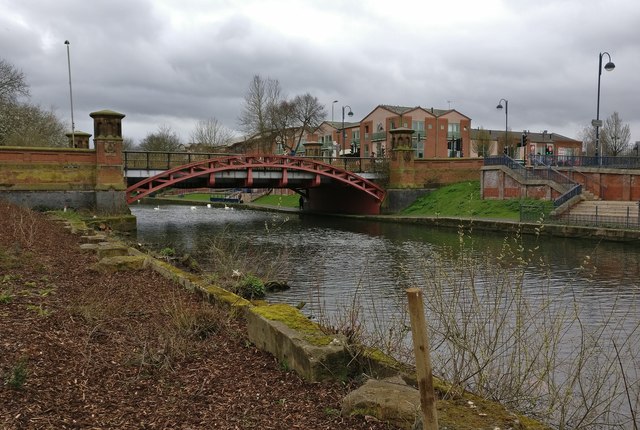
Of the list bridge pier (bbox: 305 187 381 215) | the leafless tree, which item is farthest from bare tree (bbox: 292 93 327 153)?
bridge pier (bbox: 305 187 381 215)

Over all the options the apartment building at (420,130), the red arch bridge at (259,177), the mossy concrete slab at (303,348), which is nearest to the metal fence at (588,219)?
the red arch bridge at (259,177)

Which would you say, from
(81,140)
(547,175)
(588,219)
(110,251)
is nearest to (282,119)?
(81,140)

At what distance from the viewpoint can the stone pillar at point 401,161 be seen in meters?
38.6

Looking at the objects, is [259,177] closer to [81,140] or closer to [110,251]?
[81,140]

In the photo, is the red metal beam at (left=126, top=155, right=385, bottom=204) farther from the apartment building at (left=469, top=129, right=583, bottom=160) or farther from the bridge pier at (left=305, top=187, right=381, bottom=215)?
the apartment building at (left=469, top=129, right=583, bottom=160)

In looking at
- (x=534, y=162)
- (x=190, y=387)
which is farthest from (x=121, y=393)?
(x=534, y=162)

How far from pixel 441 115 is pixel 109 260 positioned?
234ft

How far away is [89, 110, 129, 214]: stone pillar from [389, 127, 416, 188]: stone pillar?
18.9 meters

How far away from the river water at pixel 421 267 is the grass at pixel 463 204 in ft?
11.9

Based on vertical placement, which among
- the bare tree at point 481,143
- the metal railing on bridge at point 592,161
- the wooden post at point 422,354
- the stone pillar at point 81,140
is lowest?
the wooden post at point 422,354

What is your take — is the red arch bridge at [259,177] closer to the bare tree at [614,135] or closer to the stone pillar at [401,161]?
the stone pillar at [401,161]

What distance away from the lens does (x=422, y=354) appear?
2824mm

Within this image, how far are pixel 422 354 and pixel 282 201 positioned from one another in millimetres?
52781

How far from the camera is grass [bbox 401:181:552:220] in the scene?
99.2 feet
